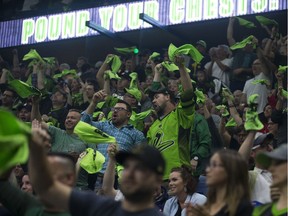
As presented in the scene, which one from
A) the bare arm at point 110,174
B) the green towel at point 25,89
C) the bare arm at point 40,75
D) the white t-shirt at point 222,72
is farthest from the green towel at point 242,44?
the bare arm at point 110,174

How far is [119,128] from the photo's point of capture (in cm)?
732

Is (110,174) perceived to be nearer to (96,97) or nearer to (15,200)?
(15,200)

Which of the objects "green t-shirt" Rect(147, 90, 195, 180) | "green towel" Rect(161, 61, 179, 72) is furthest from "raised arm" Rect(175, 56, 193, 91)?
"green towel" Rect(161, 61, 179, 72)

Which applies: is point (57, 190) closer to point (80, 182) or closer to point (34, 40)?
point (80, 182)

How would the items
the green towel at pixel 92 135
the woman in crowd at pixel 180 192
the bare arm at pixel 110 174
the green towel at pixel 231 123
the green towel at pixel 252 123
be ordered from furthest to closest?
the green towel at pixel 231 123 → the green towel at pixel 92 135 → the woman in crowd at pixel 180 192 → the bare arm at pixel 110 174 → the green towel at pixel 252 123

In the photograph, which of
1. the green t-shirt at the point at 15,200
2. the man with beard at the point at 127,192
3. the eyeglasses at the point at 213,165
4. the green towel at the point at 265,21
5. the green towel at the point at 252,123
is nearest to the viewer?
the man with beard at the point at 127,192

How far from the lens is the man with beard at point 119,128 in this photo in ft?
23.5

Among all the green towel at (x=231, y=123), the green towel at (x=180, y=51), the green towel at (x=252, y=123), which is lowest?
the green towel at (x=231, y=123)

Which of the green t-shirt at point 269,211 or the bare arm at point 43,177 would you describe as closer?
the bare arm at point 43,177

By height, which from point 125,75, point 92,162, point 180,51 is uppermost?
point 180,51

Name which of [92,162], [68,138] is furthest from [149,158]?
[68,138]

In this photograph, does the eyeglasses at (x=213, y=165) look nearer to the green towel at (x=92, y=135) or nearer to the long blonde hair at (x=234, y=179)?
the long blonde hair at (x=234, y=179)

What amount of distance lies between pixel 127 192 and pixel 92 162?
297 centimetres

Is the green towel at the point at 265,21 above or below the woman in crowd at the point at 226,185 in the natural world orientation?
above
